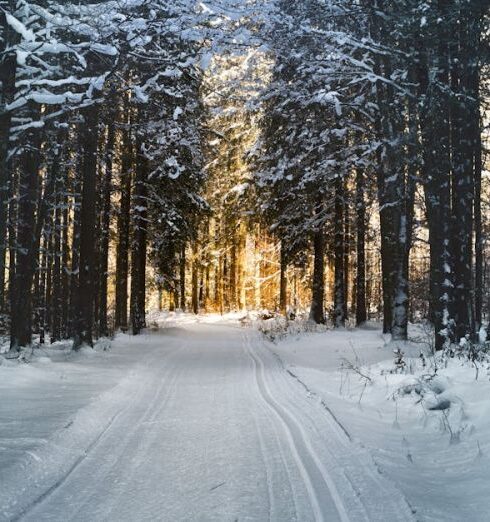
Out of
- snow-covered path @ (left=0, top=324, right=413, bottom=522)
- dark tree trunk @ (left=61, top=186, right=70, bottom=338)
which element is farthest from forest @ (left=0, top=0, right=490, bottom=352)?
snow-covered path @ (left=0, top=324, right=413, bottom=522)

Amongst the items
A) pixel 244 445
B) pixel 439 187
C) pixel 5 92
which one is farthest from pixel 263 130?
pixel 244 445

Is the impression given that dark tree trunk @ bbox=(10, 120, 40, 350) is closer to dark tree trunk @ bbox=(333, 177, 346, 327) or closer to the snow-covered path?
the snow-covered path

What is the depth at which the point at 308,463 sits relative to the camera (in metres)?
4.89

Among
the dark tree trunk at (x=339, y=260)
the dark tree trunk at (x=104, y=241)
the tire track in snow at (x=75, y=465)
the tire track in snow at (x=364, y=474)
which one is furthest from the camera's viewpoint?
the dark tree trunk at (x=339, y=260)

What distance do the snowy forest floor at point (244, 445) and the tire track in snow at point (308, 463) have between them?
0.02 m

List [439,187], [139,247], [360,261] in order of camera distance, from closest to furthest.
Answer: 1. [439,187]
2. [139,247]
3. [360,261]

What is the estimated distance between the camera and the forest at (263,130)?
31.1 ft

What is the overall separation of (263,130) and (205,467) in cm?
1965

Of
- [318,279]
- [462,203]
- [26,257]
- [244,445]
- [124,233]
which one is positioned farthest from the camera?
[318,279]

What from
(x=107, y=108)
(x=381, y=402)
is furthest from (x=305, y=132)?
(x=381, y=402)

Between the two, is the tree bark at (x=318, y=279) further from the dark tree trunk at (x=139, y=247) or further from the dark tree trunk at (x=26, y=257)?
the dark tree trunk at (x=26, y=257)

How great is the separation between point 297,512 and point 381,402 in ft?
14.7

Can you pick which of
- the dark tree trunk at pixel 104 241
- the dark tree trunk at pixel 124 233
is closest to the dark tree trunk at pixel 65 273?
the dark tree trunk at pixel 104 241

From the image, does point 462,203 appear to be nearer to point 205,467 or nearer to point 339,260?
point 205,467
